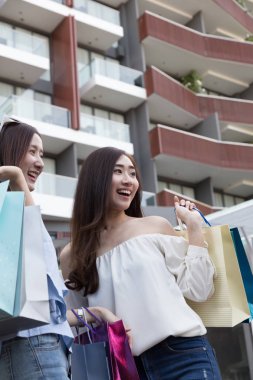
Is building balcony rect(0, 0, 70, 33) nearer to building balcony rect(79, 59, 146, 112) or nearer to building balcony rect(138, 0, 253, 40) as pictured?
building balcony rect(79, 59, 146, 112)

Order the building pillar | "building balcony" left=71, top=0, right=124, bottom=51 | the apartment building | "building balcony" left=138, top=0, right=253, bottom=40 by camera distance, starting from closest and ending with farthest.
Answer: the apartment building, the building pillar, "building balcony" left=71, top=0, right=124, bottom=51, "building balcony" left=138, top=0, right=253, bottom=40

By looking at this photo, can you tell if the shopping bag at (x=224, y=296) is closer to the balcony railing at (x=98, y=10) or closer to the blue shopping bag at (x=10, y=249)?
the blue shopping bag at (x=10, y=249)

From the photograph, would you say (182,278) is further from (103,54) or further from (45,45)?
(103,54)

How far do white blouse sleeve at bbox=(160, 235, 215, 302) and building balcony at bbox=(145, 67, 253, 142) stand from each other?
79.7ft

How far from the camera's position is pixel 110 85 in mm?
24859

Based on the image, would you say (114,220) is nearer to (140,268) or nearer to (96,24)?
(140,268)

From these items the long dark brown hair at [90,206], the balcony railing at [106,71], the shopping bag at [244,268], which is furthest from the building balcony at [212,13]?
the shopping bag at [244,268]

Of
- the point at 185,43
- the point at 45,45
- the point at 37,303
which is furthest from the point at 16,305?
the point at 185,43

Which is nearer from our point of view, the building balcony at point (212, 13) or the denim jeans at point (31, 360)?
the denim jeans at point (31, 360)

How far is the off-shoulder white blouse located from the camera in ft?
7.46

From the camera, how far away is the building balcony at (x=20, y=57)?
74.2 ft

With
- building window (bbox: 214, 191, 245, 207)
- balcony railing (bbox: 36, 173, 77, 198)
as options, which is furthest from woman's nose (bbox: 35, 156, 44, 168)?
building window (bbox: 214, 191, 245, 207)

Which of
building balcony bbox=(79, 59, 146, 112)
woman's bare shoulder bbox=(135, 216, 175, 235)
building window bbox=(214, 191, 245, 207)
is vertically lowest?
woman's bare shoulder bbox=(135, 216, 175, 235)

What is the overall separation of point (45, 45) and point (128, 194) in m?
23.6
